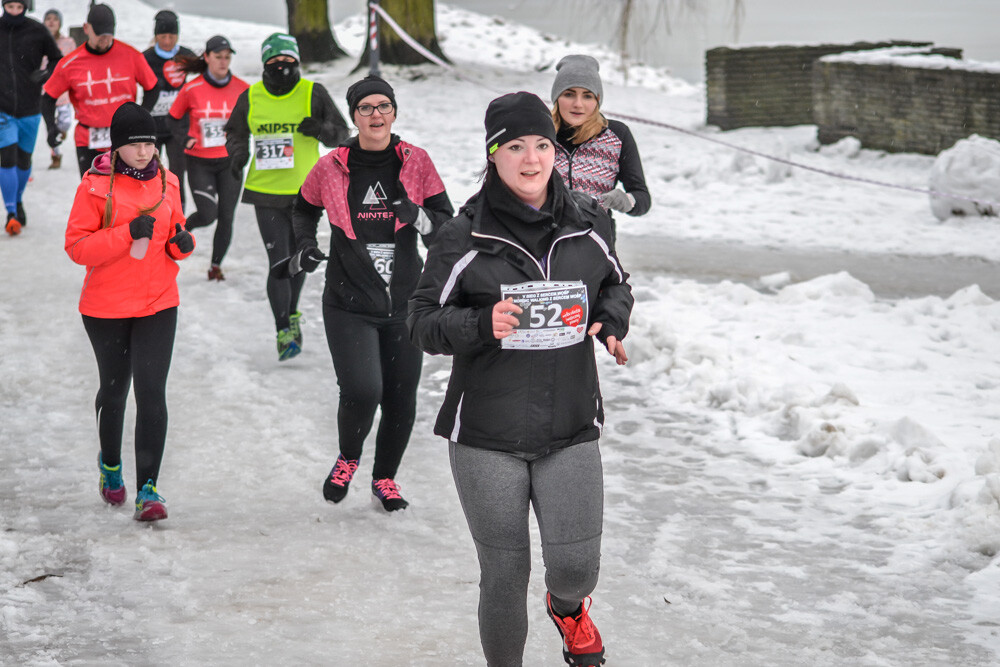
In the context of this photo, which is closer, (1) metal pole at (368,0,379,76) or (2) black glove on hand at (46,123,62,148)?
(2) black glove on hand at (46,123,62,148)

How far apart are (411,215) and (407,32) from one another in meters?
17.2

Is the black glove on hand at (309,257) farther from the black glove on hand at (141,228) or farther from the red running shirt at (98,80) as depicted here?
the red running shirt at (98,80)

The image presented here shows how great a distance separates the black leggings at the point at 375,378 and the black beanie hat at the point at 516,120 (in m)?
1.95

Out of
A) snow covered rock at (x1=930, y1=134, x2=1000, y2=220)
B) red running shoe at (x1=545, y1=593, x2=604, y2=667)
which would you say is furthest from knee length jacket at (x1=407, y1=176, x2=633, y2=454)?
snow covered rock at (x1=930, y1=134, x2=1000, y2=220)

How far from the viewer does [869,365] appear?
25.2 ft

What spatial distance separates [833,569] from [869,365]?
297 cm

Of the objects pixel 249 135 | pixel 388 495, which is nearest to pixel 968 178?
pixel 249 135

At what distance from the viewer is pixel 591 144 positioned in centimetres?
590

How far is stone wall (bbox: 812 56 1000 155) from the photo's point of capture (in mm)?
14352

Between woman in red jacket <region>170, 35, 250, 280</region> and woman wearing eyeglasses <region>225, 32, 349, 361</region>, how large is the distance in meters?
1.24

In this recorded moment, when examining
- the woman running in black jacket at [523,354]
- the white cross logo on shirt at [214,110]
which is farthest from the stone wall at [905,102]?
the woman running in black jacket at [523,354]

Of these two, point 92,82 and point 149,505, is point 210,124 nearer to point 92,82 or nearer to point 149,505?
point 92,82

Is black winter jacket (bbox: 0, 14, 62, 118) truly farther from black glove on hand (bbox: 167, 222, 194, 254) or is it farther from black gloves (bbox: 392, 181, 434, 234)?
black gloves (bbox: 392, 181, 434, 234)

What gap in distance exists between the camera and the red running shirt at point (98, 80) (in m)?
9.34
